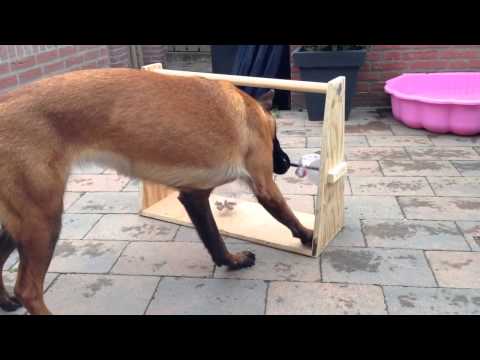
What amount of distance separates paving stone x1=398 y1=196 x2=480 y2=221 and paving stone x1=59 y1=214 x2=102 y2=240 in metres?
2.26

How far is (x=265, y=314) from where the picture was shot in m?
2.65

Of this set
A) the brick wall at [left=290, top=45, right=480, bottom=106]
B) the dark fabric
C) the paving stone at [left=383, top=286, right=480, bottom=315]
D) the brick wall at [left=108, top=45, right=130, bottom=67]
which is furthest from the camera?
the brick wall at [left=108, top=45, right=130, bottom=67]

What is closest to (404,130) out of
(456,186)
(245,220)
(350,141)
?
(350,141)

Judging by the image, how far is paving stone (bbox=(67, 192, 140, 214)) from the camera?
12.9 ft

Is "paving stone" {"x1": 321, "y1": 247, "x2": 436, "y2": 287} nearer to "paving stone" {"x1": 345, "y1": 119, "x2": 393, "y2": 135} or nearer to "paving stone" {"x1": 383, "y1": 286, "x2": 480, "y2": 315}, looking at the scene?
"paving stone" {"x1": 383, "y1": 286, "x2": 480, "y2": 315}

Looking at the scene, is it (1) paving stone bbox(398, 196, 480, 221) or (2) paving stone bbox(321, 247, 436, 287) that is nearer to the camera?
Answer: (2) paving stone bbox(321, 247, 436, 287)

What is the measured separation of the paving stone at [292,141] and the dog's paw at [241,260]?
2162 millimetres

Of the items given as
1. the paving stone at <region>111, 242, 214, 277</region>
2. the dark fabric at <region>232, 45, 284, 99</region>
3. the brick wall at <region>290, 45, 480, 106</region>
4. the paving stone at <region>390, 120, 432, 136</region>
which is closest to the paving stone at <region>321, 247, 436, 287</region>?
the paving stone at <region>111, 242, 214, 277</region>

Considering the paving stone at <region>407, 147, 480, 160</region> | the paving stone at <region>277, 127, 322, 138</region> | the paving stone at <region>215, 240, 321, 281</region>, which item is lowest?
the paving stone at <region>215, 240, 321, 281</region>

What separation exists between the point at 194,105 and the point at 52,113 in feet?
2.32

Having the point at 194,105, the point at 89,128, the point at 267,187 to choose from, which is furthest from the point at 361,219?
the point at 89,128

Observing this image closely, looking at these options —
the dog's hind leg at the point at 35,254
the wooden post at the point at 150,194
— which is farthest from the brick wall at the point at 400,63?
the dog's hind leg at the point at 35,254

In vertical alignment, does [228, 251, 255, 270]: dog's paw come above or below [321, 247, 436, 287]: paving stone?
above

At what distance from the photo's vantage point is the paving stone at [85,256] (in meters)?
3.14
